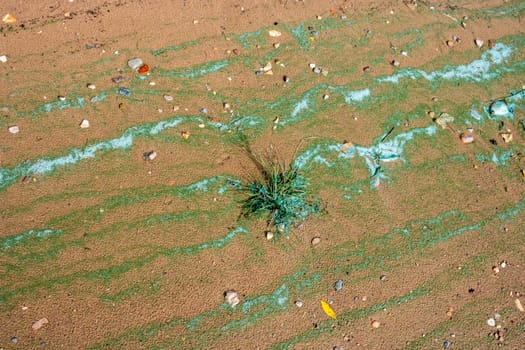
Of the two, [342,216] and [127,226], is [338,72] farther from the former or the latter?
[127,226]

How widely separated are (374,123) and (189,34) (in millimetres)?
1465

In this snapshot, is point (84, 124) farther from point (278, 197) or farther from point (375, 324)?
point (375, 324)

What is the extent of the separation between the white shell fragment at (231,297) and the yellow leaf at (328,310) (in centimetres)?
47

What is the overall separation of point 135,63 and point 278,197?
54.4 inches

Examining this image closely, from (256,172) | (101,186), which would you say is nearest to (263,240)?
(256,172)

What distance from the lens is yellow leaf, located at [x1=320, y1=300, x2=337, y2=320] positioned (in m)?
2.54

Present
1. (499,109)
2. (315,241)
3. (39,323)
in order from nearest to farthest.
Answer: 1. (39,323)
2. (315,241)
3. (499,109)

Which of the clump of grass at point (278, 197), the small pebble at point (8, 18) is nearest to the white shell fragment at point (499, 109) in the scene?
the clump of grass at point (278, 197)

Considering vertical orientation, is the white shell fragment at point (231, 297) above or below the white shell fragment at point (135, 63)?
below

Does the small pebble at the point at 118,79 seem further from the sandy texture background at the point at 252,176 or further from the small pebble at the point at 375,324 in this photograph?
the small pebble at the point at 375,324

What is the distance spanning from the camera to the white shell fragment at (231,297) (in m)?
2.52

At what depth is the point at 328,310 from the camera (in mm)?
2555

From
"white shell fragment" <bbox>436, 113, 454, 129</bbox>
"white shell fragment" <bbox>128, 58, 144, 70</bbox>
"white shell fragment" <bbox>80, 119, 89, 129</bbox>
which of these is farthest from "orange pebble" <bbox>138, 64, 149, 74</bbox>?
"white shell fragment" <bbox>436, 113, 454, 129</bbox>

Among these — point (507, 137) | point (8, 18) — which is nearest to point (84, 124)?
point (8, 18)
